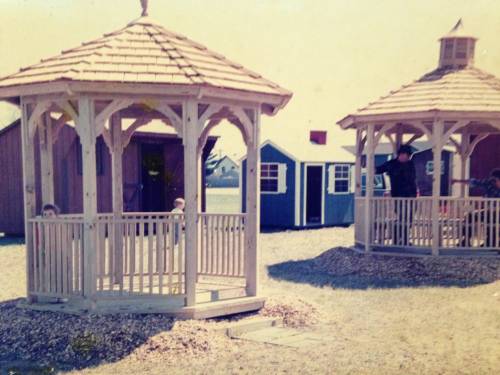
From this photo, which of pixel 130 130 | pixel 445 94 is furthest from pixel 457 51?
pixel 130 130

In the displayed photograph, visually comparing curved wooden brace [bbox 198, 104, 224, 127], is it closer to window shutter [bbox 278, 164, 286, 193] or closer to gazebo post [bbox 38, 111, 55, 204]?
gazebo post [bbox 38, 111, 55, 204]

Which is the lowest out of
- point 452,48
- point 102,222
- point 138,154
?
point 102,222

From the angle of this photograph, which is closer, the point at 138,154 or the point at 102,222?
the point at 102,222

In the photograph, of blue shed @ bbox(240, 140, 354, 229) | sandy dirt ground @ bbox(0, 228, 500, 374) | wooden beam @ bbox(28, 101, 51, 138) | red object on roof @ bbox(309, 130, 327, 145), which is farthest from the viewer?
red object on roof @ bbox(309, 130, 327, 145)

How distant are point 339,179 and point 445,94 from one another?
9.94m

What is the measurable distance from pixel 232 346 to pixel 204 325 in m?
0.56

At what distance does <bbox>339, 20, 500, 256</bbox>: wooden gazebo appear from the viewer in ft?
40.7

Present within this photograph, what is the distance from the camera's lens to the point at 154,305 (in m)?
7.74

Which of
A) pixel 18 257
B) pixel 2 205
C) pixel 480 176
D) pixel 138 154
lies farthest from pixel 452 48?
pixel 2 205

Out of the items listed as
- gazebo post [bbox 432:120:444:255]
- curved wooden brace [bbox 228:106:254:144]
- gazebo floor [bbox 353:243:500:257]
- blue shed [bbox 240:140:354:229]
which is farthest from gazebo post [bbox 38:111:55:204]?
blue shed [bbox 240:140:354:229]

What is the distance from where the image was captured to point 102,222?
7.79m

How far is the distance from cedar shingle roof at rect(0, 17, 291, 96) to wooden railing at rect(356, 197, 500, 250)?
5.50m

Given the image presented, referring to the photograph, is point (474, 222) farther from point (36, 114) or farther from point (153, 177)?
point (153, 177)

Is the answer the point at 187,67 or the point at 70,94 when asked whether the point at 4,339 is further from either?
the point at 187,67
